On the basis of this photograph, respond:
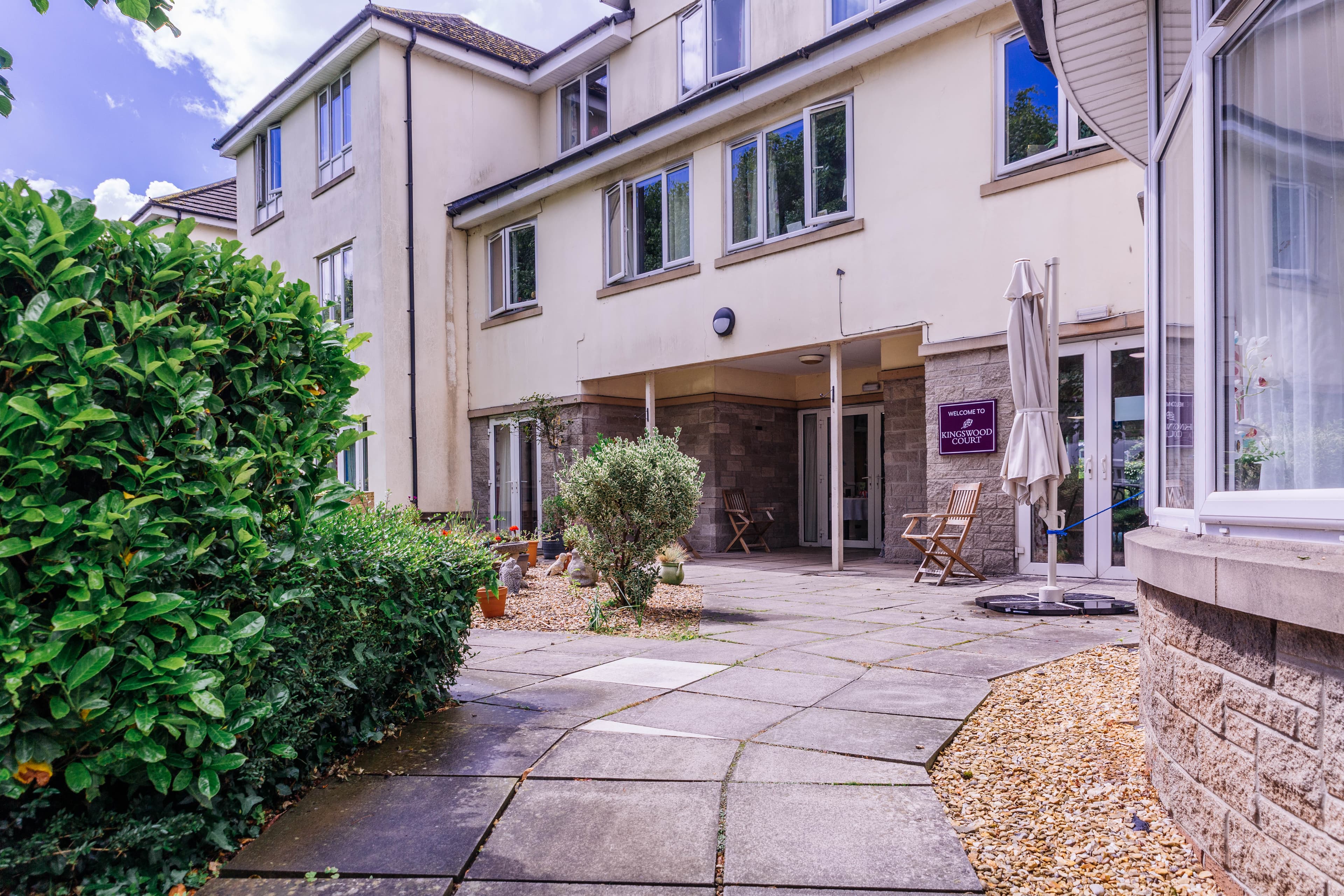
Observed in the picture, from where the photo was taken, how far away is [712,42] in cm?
1230

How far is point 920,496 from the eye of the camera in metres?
10.1

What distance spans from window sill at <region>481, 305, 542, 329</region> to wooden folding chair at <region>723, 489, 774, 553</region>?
12.7 feet

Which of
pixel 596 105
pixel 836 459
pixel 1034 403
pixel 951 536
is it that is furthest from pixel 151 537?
pixel 596 105

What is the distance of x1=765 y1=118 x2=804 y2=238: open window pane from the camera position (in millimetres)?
9586

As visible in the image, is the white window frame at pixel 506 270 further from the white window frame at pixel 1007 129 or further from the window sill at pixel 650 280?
the white window frame at pixel 1007 129

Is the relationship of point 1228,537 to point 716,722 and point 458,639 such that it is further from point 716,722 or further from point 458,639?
point 458,639

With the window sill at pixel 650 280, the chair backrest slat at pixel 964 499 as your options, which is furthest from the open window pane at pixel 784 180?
the chair backrest slat at pixel 964 499

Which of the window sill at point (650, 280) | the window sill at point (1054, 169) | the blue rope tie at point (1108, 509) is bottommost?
the blue rope tie at point (1108, 509)

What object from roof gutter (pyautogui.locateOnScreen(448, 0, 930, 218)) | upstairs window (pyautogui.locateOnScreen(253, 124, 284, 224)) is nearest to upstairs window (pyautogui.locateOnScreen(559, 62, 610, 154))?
roof gutter (pyautogui.locateOnScreen(448, 0, 930, 218))

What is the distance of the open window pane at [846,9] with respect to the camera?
10492 mm

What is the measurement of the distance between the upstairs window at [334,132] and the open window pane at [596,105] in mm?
3838

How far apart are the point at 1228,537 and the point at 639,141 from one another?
972 centimetres

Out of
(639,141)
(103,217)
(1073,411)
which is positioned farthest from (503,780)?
(639,141)

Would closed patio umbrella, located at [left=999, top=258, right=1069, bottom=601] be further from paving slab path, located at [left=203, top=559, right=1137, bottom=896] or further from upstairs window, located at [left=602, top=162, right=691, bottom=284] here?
upstairs window, located at [left=602, top=162, right=691, bottom=284]
